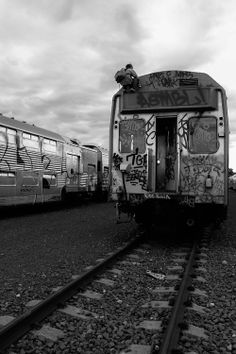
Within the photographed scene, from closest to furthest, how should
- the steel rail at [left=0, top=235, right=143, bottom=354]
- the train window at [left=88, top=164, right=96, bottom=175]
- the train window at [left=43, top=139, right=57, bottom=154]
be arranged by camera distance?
1. the steel rail at [left=0, top=235, right=143, bottom=354]
2. the train window at [left=43, top=139, right=57, bottom=154]
3. the train window at [left=88, top=164, right=96, bottom=175]

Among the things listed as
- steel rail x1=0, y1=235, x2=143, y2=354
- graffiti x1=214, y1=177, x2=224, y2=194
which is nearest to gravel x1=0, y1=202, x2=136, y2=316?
steel rail x1=0, y1=235, x2=143, y2=354

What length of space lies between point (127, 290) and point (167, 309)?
3.04 feet

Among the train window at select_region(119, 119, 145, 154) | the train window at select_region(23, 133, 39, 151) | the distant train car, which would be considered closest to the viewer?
the train window at select_region(119, 119, 145, 154)

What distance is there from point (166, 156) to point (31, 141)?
23.5ft

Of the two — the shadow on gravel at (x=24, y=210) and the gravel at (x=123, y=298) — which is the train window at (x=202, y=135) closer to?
the gravel at (x=123, y=298)

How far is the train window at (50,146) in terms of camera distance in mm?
16644

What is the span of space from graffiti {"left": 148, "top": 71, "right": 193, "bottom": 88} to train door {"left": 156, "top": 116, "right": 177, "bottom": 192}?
97 cm

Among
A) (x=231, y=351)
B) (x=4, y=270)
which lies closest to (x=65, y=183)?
(x=4, y=270)

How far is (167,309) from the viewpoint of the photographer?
4.57 metres

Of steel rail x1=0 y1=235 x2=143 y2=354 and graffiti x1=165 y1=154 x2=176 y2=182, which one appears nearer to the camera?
steel rail x1=0 y1=235 x2=143 y2=354

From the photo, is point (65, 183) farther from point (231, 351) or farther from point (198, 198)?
point (231, 351)

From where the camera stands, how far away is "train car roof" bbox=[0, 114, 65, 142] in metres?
13.9

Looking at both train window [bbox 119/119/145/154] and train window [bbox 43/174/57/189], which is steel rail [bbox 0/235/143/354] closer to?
train window [bbox 119/119/145/154]

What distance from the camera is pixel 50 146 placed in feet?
56.2
